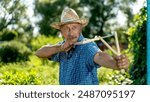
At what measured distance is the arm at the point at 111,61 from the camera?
2742mm

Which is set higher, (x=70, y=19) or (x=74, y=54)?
(x=70, y=19)

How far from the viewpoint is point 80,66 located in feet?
10.2

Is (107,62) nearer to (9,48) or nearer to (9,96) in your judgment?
(9,96)

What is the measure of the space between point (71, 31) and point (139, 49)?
8.70ft

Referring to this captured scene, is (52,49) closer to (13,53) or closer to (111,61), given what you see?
(111,61)

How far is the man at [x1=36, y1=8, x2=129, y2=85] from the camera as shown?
3.02m

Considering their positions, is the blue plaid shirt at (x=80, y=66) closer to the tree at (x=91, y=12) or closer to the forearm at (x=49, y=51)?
the forearm at (x=49, y=51)

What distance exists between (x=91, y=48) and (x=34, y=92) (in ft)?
1.55

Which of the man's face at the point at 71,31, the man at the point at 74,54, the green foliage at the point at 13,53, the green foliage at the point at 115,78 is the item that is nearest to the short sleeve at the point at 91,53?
the man at the point at 74,54

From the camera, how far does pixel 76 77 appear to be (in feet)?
10.2

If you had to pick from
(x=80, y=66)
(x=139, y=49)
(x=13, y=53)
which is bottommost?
(x=13, y=53)

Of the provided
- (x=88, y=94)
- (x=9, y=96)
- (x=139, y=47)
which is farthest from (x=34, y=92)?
(x=139, y=47)

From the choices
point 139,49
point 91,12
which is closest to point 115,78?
point 139,49

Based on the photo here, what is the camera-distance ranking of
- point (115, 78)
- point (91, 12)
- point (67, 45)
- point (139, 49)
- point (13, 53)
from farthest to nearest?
point (91, 12) → point (13, 53) → point (115, 78) → point (139, 49) → point (67, 45)
